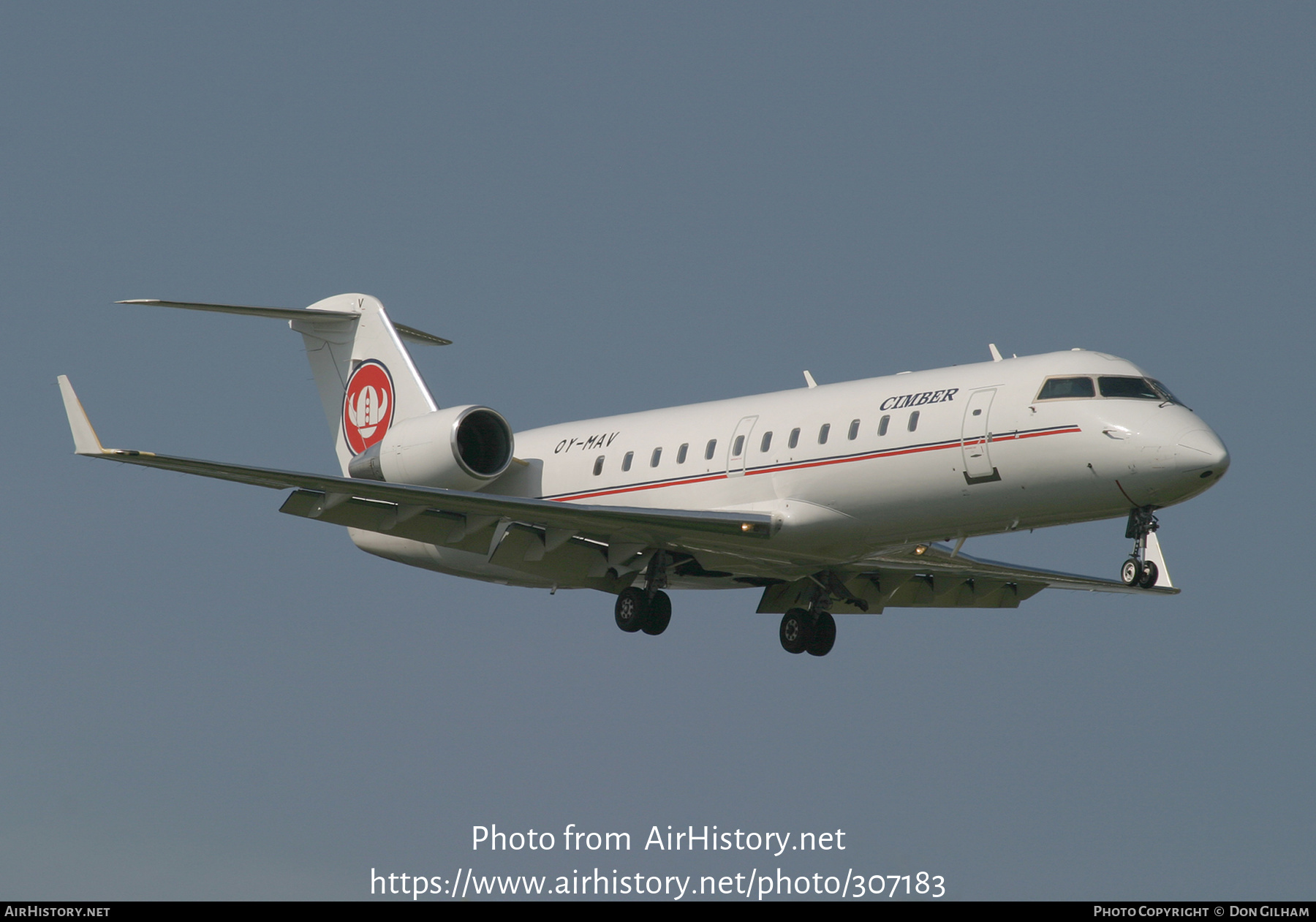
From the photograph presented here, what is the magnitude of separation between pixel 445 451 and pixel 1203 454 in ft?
34.6

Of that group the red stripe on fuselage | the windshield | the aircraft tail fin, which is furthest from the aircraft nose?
the aircraft tail fin

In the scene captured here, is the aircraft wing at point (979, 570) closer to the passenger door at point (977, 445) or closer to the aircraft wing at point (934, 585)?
the aircraft wing at point (934, 585)

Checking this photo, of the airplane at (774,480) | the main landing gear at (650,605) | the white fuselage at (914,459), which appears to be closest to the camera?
the white fuselage at (914,459)

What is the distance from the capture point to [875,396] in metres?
22.3

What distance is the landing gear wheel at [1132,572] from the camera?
2058 cm

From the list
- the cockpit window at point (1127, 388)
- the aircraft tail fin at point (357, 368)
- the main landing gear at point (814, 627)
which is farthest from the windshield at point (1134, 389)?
the aircraft tail fin at point (357, 368)

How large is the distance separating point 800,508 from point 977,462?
248 centimetres

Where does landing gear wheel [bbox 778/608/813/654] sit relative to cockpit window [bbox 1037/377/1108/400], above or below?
below

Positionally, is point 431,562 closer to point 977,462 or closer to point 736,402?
point 736,402

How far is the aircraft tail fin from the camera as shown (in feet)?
92.0

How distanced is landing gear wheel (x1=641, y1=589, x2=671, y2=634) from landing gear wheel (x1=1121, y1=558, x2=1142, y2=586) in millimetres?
6651

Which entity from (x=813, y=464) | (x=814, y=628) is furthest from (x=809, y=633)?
(x=813, y=464)

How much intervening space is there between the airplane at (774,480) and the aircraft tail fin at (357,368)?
40mm

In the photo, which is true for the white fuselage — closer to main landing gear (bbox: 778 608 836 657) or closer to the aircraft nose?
the aircraft nose
